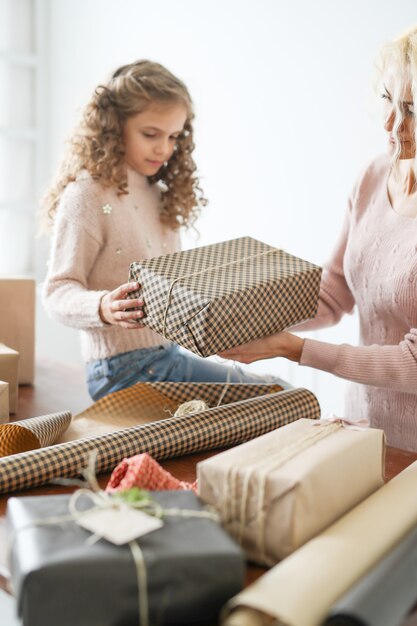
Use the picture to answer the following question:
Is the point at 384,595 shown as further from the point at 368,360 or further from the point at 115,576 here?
the point at 368,360

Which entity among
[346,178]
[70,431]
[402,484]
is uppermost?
[346,178]

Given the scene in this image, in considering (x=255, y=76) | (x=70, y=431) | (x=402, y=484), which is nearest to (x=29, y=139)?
(x=255, y=76)

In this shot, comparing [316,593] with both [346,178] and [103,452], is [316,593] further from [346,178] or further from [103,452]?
[346,178]

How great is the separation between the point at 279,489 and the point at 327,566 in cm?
10

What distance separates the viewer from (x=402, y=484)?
101cm

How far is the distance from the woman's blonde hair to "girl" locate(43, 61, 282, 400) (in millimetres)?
615

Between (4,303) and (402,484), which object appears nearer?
(402,484)

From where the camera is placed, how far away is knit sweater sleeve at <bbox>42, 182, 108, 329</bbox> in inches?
72.7

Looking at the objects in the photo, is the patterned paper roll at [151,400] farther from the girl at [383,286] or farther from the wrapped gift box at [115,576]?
the wrapped gift box at [115,576]

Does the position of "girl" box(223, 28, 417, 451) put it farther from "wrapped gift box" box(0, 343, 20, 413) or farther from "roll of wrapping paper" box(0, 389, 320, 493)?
"wrapped gift box" box(0, 343, 20, 413)

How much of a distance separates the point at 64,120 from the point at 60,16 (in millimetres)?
503

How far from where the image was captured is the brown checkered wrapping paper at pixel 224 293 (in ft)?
4.16

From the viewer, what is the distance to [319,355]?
5.23 ft

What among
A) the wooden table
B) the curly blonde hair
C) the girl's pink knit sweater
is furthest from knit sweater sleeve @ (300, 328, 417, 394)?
the curly blonde hair
